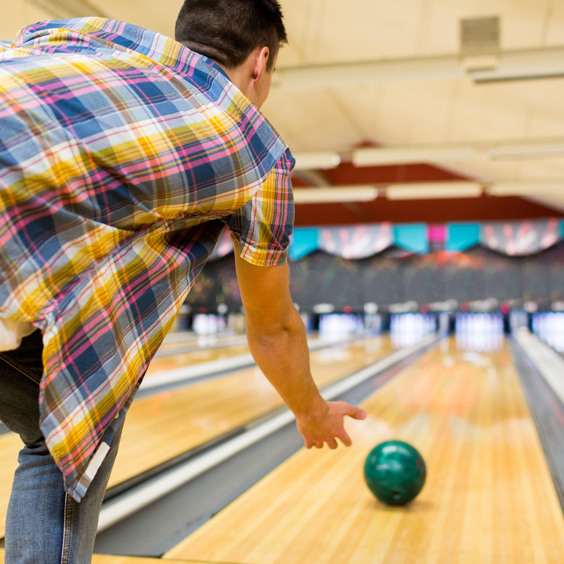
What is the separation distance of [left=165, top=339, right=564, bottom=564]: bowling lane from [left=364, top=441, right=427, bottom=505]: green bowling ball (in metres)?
0.05

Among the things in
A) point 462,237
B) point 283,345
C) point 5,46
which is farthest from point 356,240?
point 5,46

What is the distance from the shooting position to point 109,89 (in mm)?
771

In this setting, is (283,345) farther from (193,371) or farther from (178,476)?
(193,371)

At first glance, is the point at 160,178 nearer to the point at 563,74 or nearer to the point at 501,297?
the point at 563,74

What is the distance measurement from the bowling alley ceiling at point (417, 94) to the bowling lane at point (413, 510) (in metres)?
2.34

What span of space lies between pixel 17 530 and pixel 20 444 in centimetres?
209

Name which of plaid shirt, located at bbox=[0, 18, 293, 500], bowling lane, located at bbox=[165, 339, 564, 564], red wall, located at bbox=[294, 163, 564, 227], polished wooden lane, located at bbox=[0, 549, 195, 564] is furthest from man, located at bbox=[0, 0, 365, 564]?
red wall, located at bbox=[294, 163, 564, 227]

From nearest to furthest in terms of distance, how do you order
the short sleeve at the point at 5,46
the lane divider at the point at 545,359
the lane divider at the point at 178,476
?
the short sleeve at the point at 5,46 < the lane divider at the point at 178,476 < the lane divider at the point at 545,359

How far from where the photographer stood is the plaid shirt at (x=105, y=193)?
27.7 inches

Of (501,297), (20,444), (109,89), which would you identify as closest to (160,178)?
(109,89)

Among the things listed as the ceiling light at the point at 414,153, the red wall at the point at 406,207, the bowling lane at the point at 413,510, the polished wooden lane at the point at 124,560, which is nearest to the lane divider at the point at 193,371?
the bowling lane at the point at 413,510

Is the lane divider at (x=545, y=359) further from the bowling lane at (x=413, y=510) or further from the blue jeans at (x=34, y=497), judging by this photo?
the blue jeans at (x=34, y=497)

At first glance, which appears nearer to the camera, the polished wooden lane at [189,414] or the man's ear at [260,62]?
the man's ear at [260,62]

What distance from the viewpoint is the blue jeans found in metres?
0.79
